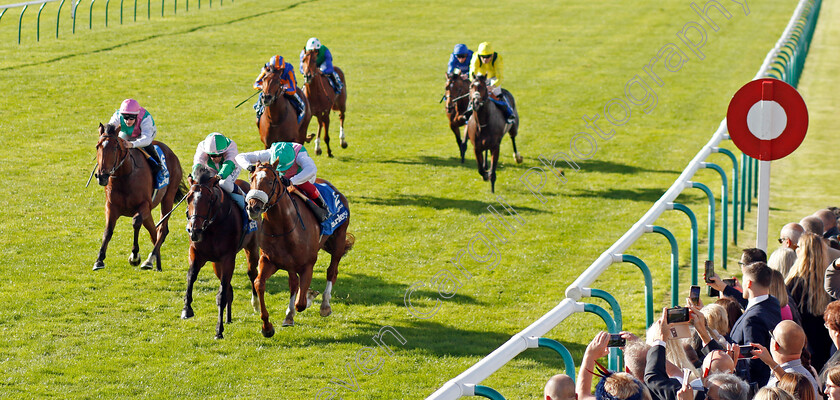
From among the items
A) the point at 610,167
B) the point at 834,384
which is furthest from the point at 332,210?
the point at 610,167

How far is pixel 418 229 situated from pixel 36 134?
792 centimetres

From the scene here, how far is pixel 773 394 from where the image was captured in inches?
154

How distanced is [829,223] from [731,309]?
2230 millimetres

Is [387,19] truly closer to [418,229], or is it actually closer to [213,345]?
[418,229]

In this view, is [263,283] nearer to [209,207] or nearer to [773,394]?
[209,207]

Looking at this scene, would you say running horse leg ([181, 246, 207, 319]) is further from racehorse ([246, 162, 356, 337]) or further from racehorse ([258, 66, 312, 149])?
racehorse ([258, 66, 312, 149])

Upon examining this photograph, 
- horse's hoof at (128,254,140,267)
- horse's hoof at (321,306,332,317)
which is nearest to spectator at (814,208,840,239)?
horse's hoof at (321,306,332,317)

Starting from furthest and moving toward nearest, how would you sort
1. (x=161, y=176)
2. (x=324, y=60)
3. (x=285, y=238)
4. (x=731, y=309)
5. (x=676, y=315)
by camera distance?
(x=324, y=60) < (x=161, y=176) < (x=285, y=238) < (x=731, y=309) < (x=676, y=315)

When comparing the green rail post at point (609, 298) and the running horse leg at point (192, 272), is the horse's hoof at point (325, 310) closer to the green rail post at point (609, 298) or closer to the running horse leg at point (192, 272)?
the running horse leg at point (192, 272)

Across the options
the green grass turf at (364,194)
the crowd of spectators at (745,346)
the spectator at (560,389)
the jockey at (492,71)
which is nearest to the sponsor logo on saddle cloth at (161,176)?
the green grass turf at (364,194)

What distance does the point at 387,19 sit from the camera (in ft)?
101

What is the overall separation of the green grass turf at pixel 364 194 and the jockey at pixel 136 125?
1.39 meters

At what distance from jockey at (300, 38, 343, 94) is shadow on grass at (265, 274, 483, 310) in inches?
211

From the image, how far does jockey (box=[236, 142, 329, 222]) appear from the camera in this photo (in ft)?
26.7
